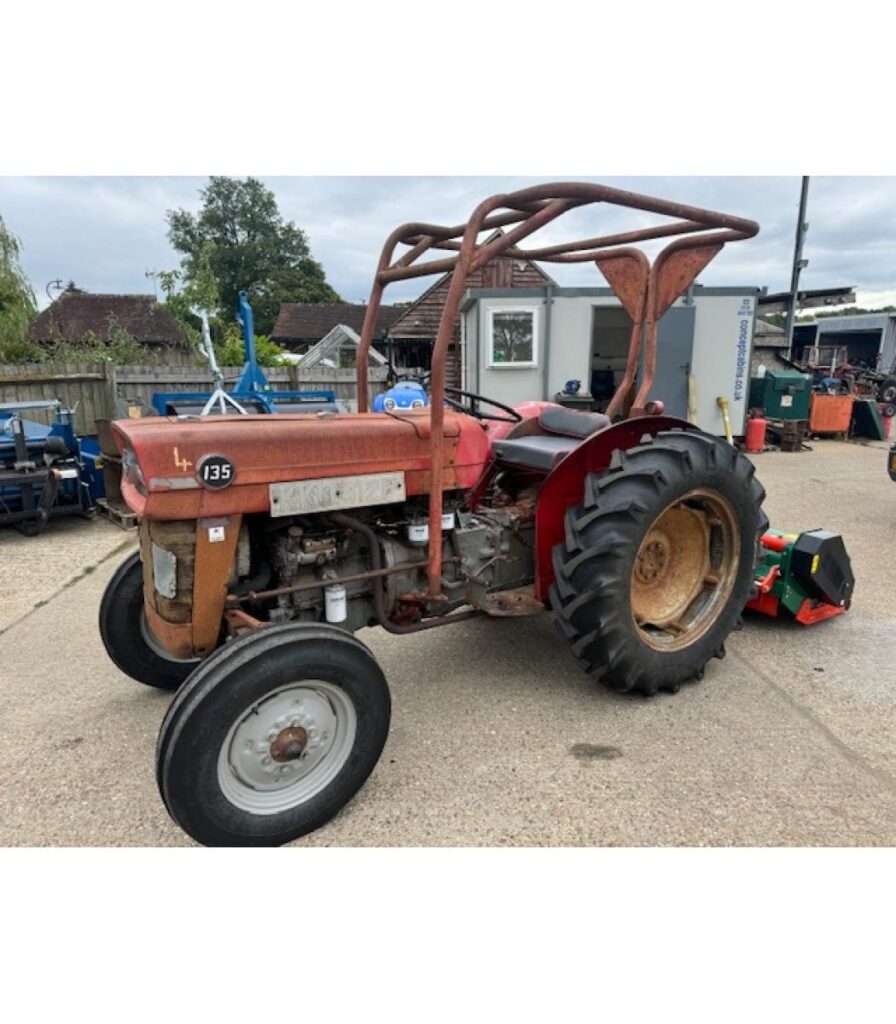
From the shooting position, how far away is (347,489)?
89.7 inches

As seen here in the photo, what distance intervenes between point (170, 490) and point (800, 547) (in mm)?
2886

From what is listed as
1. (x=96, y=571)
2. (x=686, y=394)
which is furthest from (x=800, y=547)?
(x=686, y=394)

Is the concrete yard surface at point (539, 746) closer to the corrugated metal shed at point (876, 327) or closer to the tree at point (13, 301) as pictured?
the tree at point (13, 301)

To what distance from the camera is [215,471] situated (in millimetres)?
2014

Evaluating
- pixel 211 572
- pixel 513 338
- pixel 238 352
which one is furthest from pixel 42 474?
pixel 238 352

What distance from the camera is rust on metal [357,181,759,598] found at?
211 centimetres

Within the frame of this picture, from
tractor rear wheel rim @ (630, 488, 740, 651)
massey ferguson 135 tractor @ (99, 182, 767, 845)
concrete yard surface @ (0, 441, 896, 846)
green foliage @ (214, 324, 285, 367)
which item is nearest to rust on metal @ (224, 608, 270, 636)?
massey ferguson 135 tractor @ (99, 182, 767, 845)

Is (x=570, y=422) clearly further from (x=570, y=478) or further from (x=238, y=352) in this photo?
(x=238, y=352)

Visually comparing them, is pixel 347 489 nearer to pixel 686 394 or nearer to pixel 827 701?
pixel 827 701

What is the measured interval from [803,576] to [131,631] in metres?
3.16

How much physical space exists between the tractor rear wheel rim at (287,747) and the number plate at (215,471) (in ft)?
2.20

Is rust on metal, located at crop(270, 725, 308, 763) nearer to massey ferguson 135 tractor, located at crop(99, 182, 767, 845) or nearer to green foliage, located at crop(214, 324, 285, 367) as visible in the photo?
massey ferguson 135 tractor, located at crop(99, 182, 767, 845)

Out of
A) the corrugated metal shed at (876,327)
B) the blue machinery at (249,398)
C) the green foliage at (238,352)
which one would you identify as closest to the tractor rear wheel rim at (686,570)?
the blue machinery at (249,398)

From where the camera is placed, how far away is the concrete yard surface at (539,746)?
1957 millimetres
